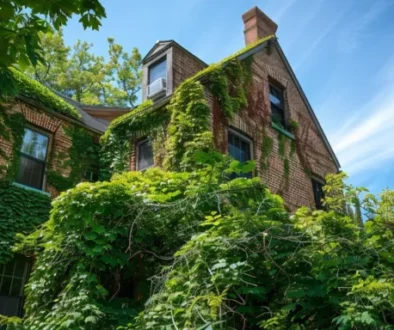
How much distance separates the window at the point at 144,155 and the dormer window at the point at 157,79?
1.80 m

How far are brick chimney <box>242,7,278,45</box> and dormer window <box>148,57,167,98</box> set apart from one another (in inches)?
156

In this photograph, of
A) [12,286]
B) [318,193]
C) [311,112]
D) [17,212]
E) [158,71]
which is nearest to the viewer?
[12,286]

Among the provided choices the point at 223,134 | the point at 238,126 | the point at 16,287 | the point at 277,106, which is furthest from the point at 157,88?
the point at 16,287

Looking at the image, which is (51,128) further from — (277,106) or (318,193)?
(318,193)

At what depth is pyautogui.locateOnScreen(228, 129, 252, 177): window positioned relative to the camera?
38.0 feet

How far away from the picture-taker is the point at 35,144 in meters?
11.3

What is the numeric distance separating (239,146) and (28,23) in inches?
332

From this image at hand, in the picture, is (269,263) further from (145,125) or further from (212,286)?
(145,125)

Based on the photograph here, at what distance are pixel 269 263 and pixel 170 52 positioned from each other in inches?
375

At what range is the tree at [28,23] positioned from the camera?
377cm

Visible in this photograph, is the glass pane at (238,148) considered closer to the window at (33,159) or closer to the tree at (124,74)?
the window at (33,159)

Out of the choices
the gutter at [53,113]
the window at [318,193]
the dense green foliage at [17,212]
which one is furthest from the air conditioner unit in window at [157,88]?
the window at [318,193]

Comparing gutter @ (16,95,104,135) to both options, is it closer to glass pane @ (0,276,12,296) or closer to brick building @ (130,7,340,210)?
brick building @ (130,7,340,210)

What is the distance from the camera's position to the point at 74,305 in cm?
557
